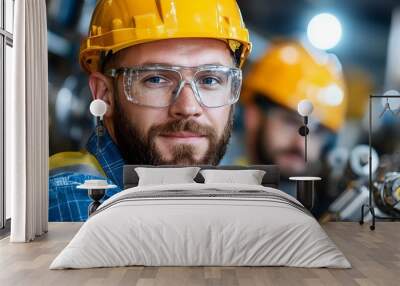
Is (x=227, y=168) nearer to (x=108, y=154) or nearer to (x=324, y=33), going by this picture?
(x=108, y=154)

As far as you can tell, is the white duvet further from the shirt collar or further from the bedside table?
the shirt collar

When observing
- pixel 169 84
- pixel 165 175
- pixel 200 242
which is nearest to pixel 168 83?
pixel 169 84

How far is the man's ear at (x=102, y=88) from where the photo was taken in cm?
753

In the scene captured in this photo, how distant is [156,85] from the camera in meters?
7.37

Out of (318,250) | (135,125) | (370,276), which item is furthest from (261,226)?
(135,125)

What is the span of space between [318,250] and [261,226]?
18.4 inches

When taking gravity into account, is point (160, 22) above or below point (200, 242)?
above

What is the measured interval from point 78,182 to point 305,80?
308 centimetres

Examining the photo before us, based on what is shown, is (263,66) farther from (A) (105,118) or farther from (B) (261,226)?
(B) (261,226)

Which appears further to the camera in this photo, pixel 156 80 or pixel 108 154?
pixel 108 154

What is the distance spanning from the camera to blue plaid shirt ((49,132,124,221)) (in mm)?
7586

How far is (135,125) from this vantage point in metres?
7.51

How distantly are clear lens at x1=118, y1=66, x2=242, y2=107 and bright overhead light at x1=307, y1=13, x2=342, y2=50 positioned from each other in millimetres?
1172

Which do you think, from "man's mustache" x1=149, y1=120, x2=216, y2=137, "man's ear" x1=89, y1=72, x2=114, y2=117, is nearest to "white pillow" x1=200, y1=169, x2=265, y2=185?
"man's mustache" x1=149, y1=120, x2=216, y2=137
